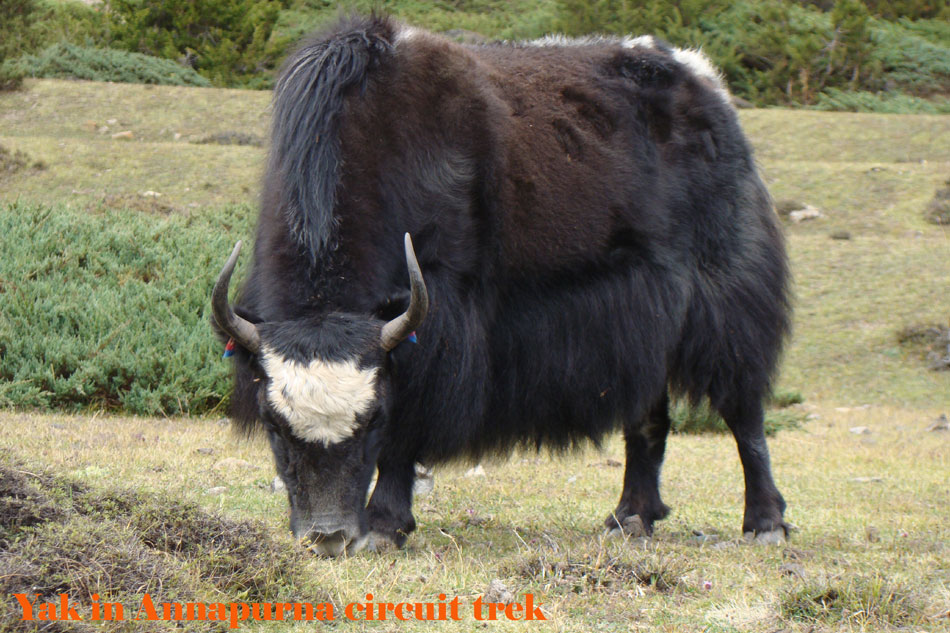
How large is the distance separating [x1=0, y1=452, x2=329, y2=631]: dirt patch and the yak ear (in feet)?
3.20

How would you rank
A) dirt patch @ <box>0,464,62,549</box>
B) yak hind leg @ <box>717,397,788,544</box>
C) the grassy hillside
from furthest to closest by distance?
the grassy hillside
yak hind leg @ <box>717,397,788,544</box>
dirt patch @ <box>0,464,62,549</box>

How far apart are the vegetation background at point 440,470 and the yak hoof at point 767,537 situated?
119mm

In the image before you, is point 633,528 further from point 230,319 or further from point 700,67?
point 700,67

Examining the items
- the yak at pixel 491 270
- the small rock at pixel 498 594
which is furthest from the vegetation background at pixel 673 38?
the small rock at pixel 498 594

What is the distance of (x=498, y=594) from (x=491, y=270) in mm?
1665

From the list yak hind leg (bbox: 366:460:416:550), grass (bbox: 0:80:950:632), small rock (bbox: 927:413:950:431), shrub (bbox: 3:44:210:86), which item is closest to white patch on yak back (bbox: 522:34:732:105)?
grass (bbox: 0:80:950:632)

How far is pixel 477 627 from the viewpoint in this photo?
2.98 meters

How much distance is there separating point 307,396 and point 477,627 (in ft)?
3.44

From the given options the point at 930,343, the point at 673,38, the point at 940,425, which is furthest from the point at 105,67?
the point at 940,425

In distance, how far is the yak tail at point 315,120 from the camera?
13.1 feet

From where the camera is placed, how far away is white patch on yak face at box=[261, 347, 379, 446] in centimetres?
359

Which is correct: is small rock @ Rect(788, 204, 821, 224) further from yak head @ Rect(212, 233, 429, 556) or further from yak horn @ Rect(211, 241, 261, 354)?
yak horn @ Rect(211, 241, 261, 354)

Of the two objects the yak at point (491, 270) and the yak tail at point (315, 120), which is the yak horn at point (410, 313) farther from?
the yak tail at point (315, 120)

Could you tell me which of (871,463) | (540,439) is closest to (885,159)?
(871,463)
